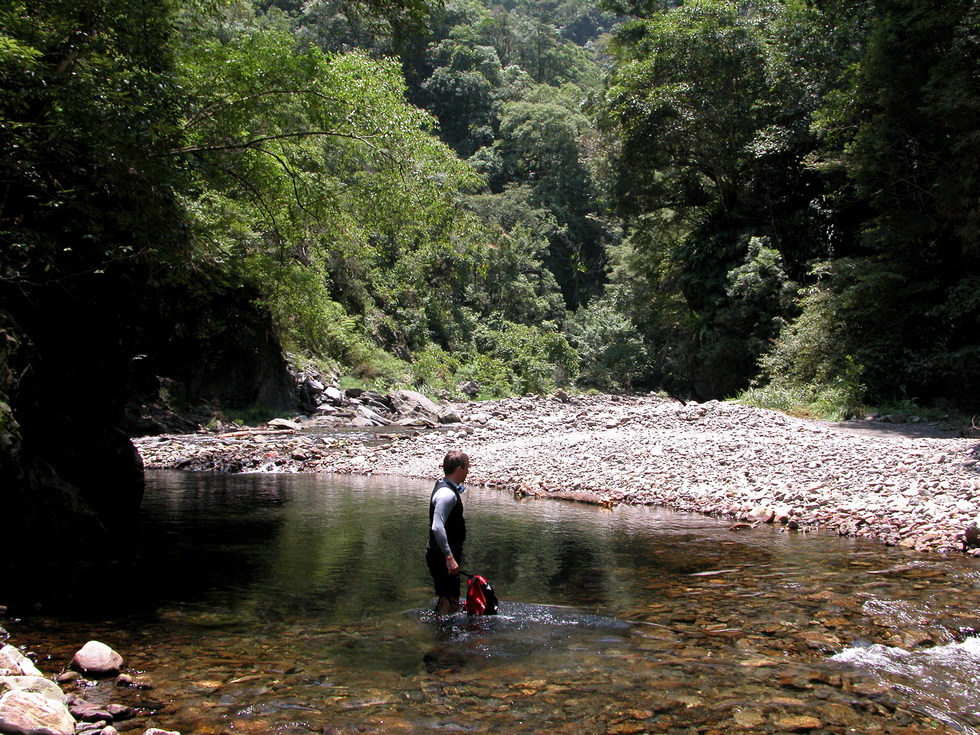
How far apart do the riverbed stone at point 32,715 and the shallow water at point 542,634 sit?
1.18ft

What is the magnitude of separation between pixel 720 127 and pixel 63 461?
83.6 feet

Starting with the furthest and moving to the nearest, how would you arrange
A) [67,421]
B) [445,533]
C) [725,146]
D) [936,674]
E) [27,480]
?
[725,146]
[67,421]
[27,480]
[445,533]
[936,674]

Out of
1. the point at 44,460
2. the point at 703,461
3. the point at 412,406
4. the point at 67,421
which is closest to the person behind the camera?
the point at 44,460

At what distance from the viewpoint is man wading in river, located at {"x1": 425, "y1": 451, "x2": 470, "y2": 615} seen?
5.73 meters

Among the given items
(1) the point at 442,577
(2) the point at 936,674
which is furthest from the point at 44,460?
(2) the point at 936,674

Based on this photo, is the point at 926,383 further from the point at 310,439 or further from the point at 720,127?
the point at 310,439

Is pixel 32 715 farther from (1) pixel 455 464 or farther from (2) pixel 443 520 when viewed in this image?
(1) pixel 455 464

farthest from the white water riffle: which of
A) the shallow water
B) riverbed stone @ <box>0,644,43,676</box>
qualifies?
riverbed stone @ <box>0,644,43,676</box>

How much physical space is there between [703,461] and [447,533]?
324 inches

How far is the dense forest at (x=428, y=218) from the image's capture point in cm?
746

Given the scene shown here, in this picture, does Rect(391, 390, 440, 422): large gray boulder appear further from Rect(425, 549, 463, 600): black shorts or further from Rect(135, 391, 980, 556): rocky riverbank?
Rect(425, 549, 463, 600): black shorts

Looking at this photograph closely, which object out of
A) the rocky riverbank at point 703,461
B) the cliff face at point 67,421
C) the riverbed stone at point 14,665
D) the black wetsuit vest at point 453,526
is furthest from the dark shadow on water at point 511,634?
the rocky riverbank at point 703,461

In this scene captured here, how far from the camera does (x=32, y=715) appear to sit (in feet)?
11.1

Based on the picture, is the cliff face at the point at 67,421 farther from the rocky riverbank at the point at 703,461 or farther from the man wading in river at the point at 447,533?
the rocky riverbank at the point at 703,461
